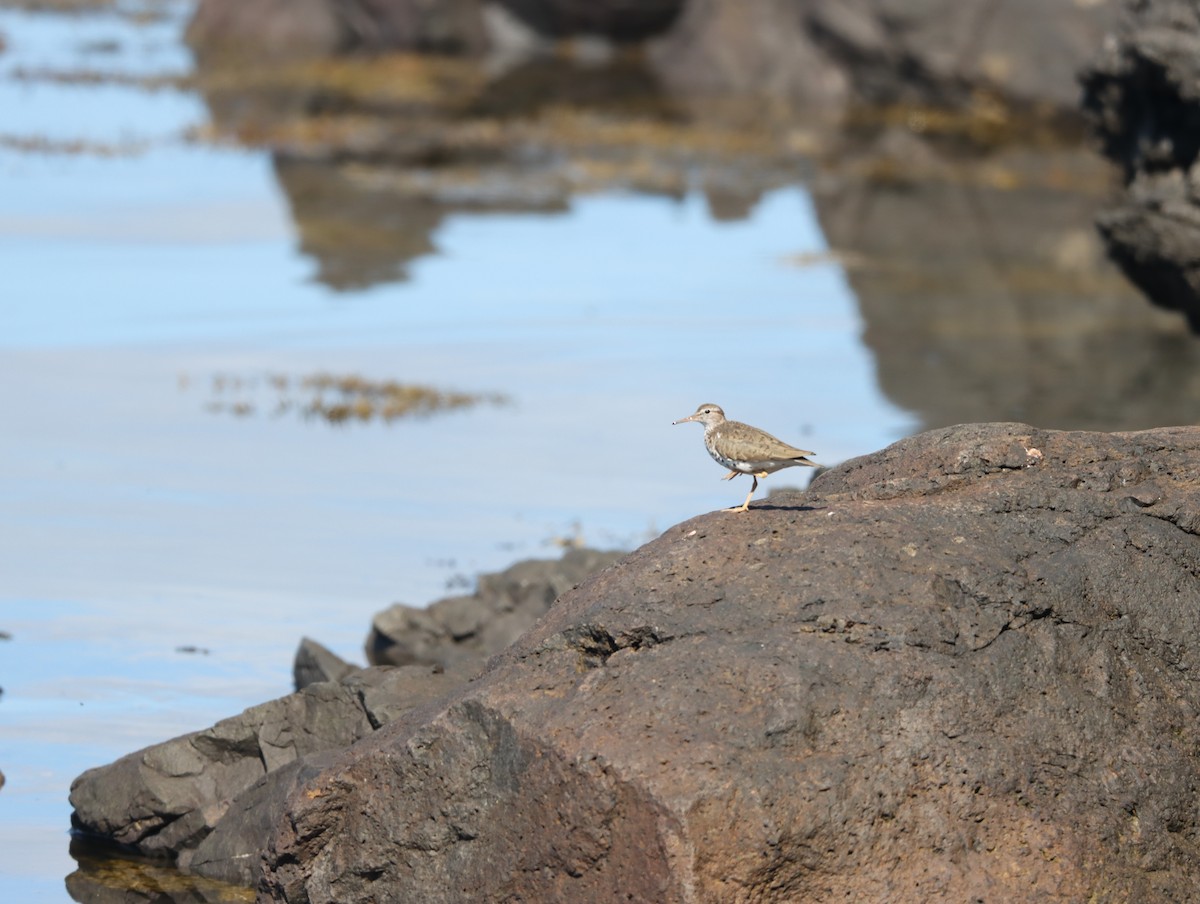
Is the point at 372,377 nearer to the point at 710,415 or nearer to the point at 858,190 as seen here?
the point at 710,415

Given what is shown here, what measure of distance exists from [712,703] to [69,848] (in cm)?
429

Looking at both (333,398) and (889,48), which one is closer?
(333,398)

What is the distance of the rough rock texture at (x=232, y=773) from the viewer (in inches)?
394

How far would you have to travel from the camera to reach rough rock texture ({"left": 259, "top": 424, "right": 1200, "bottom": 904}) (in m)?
7.54

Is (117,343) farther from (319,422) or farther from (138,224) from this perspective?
(138,224)

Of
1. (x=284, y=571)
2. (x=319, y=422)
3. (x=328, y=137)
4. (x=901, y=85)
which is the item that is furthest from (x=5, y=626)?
(x=901, y=85)

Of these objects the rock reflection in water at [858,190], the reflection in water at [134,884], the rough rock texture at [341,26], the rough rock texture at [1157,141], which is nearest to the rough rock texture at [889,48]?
the rock reflection in water at [858,190]

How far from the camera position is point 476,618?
43.4 feet

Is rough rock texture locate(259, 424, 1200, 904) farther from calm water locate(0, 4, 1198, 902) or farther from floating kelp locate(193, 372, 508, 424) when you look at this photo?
floating kelp locate(193, 372, 508, 424)

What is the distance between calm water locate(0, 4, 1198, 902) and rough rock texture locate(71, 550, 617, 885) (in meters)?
0.41

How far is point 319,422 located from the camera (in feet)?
60.5

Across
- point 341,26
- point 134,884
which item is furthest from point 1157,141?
point 341,26

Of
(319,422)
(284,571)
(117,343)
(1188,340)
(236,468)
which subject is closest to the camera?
(284,571)

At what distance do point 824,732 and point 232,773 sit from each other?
413cm
